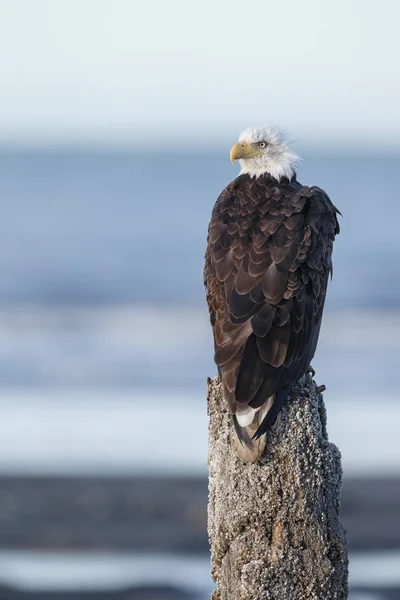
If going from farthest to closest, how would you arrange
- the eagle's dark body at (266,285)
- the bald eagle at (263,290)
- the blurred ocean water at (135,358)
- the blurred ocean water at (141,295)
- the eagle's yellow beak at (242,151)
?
the blurred ocean water at (141,295), the blurred ocean water at (135,358), the eagle's yellow beak at (242,151), the eagle's dark body at (266,285), the bald eagle at (263,290)

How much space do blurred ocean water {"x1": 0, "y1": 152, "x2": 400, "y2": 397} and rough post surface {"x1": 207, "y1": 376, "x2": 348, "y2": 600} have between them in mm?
8034

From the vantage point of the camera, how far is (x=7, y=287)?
21188mm

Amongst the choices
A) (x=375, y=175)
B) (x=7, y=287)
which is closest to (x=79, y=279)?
(x=7, y=287)

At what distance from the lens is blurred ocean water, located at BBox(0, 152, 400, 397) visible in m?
14.1

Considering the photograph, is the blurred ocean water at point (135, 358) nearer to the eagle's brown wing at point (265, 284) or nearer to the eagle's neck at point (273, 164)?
the eagle's neck at point (273, 164)

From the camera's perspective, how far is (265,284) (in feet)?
17.9

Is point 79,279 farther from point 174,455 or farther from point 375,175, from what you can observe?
point 375,175

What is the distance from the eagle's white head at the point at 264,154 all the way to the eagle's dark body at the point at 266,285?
1.89 feet

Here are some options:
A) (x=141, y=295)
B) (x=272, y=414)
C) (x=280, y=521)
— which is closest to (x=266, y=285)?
(x=272, y=414)

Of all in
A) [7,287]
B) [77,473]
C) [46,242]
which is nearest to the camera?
[77,473]

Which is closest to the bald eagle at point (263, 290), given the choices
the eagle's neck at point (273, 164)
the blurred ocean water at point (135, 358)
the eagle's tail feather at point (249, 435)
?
the eagle's tail feather at point (249, 435)

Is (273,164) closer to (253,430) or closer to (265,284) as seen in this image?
(265,284)

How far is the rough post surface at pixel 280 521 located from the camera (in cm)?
462

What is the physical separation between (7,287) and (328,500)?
1690 cm
